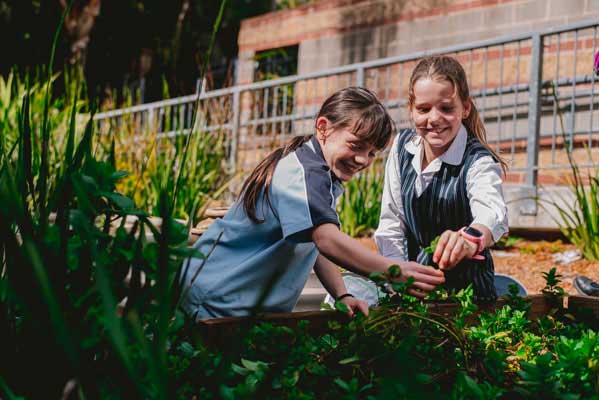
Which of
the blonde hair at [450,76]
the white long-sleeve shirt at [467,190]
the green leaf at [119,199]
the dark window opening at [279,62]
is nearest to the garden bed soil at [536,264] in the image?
the white long-sleeve shirt at [467,190]

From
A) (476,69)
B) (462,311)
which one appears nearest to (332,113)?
(462,311)

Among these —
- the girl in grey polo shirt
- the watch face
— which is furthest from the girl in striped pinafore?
the girl in grey polo shirt

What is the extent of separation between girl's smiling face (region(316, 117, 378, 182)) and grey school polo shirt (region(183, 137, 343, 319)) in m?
0.03

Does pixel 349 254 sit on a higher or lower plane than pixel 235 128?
lower

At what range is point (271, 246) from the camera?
2.18 metres

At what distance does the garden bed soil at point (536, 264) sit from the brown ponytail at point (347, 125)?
2168mm

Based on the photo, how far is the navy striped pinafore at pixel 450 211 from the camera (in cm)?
259

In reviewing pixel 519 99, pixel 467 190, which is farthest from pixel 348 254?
pixel 519 99

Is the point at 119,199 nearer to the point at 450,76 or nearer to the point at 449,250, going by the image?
the point at 449,250

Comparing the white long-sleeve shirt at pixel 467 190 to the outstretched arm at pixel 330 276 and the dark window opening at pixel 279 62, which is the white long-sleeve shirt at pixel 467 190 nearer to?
the outstretched arm at pixel 330 276

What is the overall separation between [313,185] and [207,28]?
46.2ft

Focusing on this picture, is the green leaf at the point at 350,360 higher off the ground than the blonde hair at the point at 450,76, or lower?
lower

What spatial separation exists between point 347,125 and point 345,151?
0.08m

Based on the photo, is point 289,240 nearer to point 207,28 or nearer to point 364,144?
A: point 364,144
